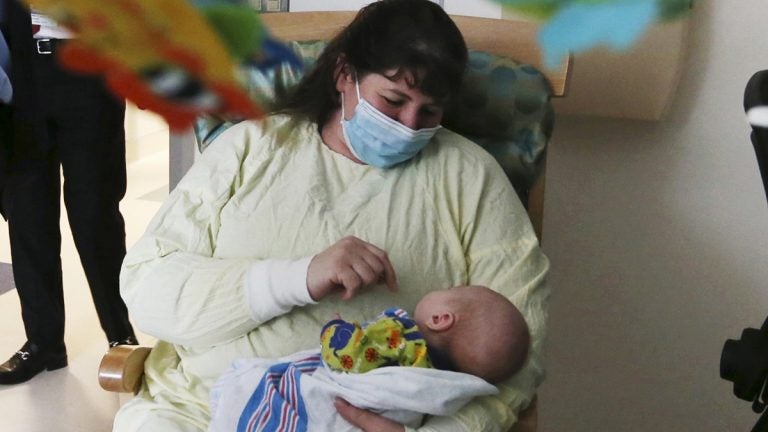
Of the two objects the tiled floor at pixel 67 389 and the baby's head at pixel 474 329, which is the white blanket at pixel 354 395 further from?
the tiled floor at pixel 67 389

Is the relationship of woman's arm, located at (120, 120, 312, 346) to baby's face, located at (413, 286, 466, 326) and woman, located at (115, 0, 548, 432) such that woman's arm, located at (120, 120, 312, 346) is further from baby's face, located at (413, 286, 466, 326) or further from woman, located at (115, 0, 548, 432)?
baby's face, located at (413, 286, 466, 326)

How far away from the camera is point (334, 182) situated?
39.2 inches

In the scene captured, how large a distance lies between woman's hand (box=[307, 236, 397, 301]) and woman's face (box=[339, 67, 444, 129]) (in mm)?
196

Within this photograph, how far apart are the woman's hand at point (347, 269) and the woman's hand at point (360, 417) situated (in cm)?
11

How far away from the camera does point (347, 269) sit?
2.71 ft

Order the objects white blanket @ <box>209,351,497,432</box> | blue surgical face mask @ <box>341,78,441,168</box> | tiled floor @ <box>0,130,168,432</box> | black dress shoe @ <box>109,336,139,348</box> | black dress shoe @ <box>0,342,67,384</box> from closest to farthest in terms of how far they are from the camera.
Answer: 1. blue surgical face mask @ <box>341,78,441,168</box>
2. white blanket @ <box>209,351,497,432</box>
3. black dress shoe @ <box>109,336,139,348</box>
4. tiled floor @ <box>0,130,168,432</box>
5. black dress shoe @ <box>0,342,67,384</box>

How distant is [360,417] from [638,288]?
2.03 ft

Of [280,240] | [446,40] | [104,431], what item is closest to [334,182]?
[280,240]

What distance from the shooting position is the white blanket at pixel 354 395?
82 centimetres

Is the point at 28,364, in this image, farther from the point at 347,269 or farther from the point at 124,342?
the point at 347,269

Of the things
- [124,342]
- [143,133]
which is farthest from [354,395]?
[143,133]

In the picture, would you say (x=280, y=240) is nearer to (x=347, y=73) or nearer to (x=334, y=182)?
(x=334, y=182)

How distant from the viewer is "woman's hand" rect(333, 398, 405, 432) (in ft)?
2.76

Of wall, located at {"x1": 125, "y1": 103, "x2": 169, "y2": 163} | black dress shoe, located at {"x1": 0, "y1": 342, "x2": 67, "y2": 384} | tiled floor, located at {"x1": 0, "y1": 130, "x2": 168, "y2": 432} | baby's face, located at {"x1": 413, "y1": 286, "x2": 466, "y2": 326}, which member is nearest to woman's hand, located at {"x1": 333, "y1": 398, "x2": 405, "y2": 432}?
baby's face, located at {"x1": 413, "y1": 286, "x2": 466, "y2": 326}
